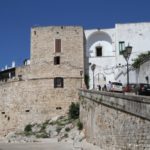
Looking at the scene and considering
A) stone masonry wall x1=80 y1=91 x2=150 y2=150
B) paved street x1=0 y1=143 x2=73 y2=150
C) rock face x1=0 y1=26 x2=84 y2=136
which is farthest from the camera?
rock face x1=0 y1=26 x2=84 y2=136

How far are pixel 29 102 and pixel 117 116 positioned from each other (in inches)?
1054

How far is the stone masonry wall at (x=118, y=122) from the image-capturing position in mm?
16078

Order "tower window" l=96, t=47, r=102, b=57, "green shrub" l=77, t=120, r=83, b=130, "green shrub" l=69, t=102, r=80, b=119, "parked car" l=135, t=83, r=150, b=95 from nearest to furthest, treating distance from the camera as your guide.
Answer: "parked car" l=135, t=83, r=150, b=95 < "green shrub" l=77, t=120, r=83, b=130 < "green shrub" l=69, t=102, r=80, b=119 < "tower window" l=96, t=47, r=102, b=57

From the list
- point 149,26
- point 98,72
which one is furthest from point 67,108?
point 149,26

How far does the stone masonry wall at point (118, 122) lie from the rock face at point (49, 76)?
1487cm

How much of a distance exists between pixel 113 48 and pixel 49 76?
8.04 meters

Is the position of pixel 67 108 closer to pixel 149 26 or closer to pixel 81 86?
pixel 81 86

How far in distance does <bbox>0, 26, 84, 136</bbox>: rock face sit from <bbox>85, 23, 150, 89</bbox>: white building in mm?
2206

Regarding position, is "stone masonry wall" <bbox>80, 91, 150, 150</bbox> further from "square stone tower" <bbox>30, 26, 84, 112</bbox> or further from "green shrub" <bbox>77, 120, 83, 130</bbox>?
"square stone tower" <bbox>30, 26, 84, 112</bbox>

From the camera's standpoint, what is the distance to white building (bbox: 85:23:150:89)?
4531cm

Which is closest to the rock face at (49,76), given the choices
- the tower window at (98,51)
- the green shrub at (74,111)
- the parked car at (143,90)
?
the green shrub at (74,111)

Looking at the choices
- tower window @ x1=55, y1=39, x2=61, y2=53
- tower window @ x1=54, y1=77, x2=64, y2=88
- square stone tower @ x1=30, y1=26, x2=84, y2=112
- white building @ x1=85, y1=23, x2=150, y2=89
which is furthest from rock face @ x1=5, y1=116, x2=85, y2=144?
tower window @ x1=55, y1=39, x2=61, y2=53

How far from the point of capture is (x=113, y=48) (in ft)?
152

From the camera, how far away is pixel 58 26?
4622 cm
